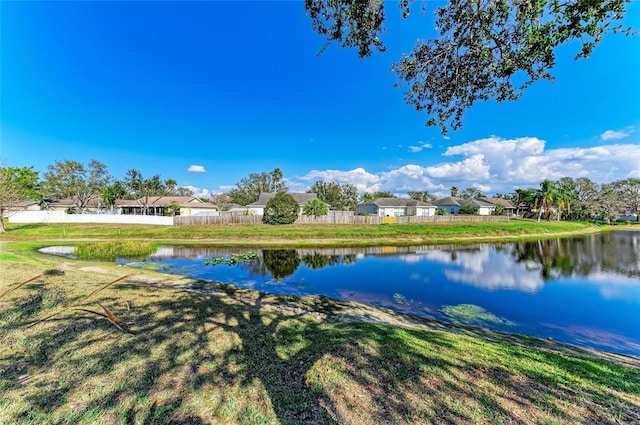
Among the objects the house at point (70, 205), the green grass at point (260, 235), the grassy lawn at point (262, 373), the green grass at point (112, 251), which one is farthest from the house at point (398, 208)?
the house at point (70, 205)

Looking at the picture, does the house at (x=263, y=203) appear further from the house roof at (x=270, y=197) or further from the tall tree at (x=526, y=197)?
the tall tree at (x=526, y=197)

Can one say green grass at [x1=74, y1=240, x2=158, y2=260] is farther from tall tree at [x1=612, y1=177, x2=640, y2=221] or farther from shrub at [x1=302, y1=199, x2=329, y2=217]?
tall tree at [x1=612, y1=177, x2=640, y2=221]

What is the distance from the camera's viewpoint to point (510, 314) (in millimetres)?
10055

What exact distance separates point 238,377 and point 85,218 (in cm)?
4319

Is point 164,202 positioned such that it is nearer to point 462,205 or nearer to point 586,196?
point 462,205

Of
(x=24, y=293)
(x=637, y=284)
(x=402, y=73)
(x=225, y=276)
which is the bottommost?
(x=637, y=284)

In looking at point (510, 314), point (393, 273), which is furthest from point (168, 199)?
point (510, 314)

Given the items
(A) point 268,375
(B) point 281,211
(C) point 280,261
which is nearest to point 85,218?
(B) point 281,211

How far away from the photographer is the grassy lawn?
2977 millimetres

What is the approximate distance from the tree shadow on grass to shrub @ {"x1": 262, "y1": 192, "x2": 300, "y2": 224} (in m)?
30.3

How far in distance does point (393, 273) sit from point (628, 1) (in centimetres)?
1371

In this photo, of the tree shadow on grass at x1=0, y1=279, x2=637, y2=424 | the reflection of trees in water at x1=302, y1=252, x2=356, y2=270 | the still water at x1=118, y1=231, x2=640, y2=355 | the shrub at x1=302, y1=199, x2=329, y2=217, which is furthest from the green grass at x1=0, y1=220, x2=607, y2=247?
the tree shadow on grass at x1=0, y1=279, x2=637, y2=424

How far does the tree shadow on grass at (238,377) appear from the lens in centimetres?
Answer: 294

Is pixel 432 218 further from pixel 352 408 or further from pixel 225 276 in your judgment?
pixel 352 408
